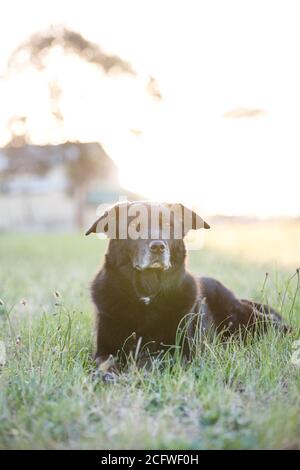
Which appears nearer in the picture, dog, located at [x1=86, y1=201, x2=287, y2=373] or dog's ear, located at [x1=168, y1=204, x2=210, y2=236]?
dog, located at [x1=86, y1=201, x2=287, y2=373]

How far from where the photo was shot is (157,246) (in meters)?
4.10

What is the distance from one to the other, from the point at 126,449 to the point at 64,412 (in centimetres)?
43

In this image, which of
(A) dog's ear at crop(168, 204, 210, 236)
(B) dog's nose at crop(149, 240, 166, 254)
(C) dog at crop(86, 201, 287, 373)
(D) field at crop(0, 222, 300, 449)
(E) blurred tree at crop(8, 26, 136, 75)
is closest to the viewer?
(D) field at crop(0, 222, 300, 449)

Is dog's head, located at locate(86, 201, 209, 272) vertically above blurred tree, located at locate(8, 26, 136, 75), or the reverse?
blurred tree, located at locate(8, 26, 136, 75)

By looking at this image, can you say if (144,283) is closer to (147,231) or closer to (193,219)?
(147,231)

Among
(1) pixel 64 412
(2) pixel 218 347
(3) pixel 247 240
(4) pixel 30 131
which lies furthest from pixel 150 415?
(4) pixel 30 131

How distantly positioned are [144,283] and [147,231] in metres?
0.39

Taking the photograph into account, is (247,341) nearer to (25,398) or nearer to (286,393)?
(286,393)

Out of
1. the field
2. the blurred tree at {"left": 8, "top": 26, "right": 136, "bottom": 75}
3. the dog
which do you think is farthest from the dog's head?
the blurred tree at {"left": 8, "top": 26, "right": 136, "bottom": 75}

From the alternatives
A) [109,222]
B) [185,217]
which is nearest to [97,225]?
[109,222]

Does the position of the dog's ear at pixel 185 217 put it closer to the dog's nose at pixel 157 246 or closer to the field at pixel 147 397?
the dog's nose at pixel 157 246

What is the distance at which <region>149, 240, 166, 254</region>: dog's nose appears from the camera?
4.10 m

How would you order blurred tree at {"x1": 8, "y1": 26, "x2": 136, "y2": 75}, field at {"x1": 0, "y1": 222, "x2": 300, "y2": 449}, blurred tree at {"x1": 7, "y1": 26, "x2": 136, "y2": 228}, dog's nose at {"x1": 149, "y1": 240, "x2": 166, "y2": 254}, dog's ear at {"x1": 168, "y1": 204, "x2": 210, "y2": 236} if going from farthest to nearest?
blurred tree at {"x1": 7, "y1": 26, "x2": 136, "y2": 228} < blurred tree at {"x1": 8, "y1": 26, "x2": 136, "y2": 75} < dog's ear at {"x1": 168, "y1": 204, "x2": 210, "y2": 236} < dog's nose at {"x1": 149, "y1": 240, "x2": 166, "y2": 254} < field at {"x1": 0, "y1": 222, "x2": 300, "y2": 449}

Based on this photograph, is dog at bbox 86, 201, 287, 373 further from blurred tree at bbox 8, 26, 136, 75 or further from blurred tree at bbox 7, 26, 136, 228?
blurred tree at bbox 8, 26, 136, 75
